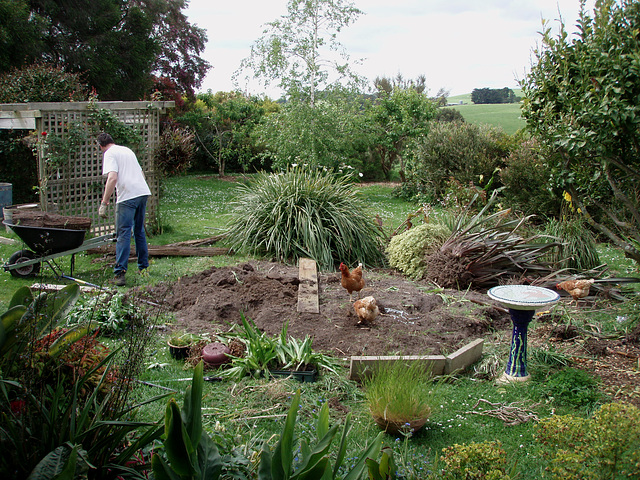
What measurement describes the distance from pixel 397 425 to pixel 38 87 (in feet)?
40.2

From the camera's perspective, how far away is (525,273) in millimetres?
6898

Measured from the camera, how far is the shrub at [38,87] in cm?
1162

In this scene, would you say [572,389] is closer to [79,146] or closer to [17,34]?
[79,146]

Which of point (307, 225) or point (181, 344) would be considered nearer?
point (181, 344)

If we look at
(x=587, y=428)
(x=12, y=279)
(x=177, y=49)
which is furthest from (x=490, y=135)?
(x=177, y=49)

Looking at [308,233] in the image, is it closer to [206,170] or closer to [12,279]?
[12,279]

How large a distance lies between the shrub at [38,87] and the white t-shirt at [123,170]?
5.38 metres

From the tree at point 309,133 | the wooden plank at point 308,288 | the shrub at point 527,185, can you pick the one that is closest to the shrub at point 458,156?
the shrub at point 527,185

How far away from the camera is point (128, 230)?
7.00m

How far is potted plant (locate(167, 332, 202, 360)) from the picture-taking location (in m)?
4.37

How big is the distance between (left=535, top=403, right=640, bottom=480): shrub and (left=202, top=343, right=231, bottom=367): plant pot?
2645 mm

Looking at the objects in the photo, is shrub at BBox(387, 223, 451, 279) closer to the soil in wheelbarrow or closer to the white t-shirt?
the white t-shirt

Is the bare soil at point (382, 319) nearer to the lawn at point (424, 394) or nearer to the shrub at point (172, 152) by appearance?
the lawn at point (424, 394)

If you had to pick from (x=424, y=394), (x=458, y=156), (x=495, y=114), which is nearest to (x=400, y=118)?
(x=458, y=156)
